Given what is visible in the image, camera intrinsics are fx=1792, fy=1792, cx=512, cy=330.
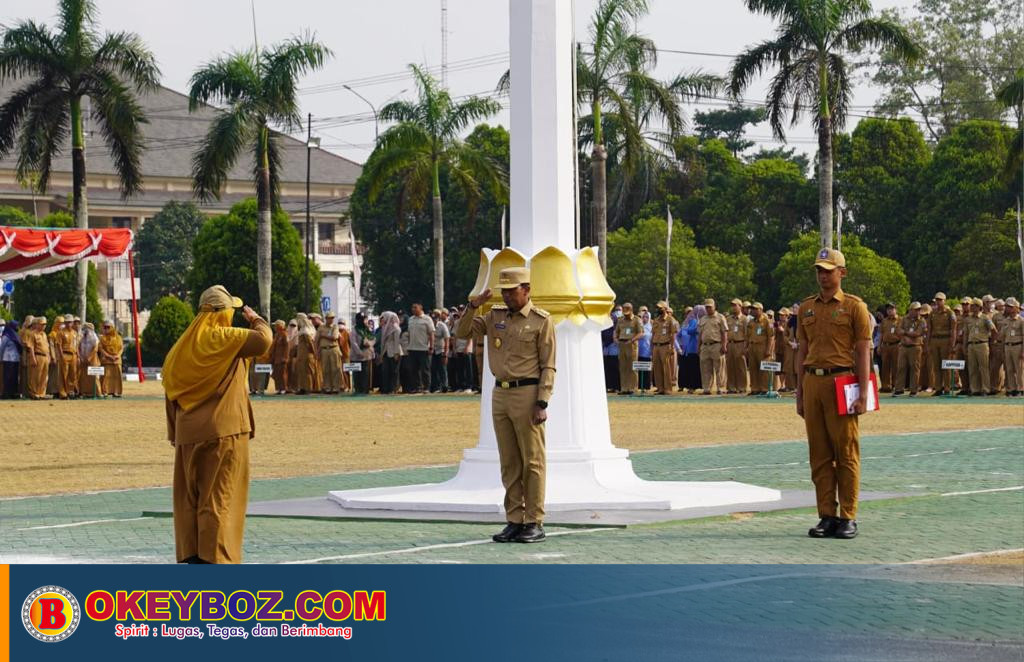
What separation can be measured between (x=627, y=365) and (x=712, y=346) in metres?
2.01

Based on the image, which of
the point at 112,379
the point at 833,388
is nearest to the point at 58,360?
the point at 112,379

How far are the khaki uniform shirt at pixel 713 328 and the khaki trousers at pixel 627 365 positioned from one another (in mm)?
1719

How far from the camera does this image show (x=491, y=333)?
42.5ft

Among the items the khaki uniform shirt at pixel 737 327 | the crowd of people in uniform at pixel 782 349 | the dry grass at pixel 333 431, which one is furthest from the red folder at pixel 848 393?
the khaki uniform shirt at pixel 737 327

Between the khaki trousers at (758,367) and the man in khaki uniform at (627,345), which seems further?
the man in khaki uniform at (627,345)

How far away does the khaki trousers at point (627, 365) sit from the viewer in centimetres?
3819

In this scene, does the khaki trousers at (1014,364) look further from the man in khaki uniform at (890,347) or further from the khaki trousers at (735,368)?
the khaki trousers at (735,368)

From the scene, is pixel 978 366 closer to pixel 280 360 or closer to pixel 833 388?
pixel 280 360

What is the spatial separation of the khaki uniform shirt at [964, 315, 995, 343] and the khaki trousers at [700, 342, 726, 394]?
534 cm

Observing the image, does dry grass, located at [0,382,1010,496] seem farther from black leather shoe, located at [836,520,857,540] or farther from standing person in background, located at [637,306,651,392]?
black leather shoe, located at [836,520,857,540]

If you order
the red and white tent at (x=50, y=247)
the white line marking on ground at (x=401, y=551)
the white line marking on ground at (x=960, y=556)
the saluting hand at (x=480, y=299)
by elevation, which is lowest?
the white line marking on ground at (x=960, y=556)

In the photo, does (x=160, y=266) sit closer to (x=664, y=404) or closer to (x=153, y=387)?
(x=153, y=387)

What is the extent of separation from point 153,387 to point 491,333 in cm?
3737

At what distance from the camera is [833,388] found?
13.3 metres
